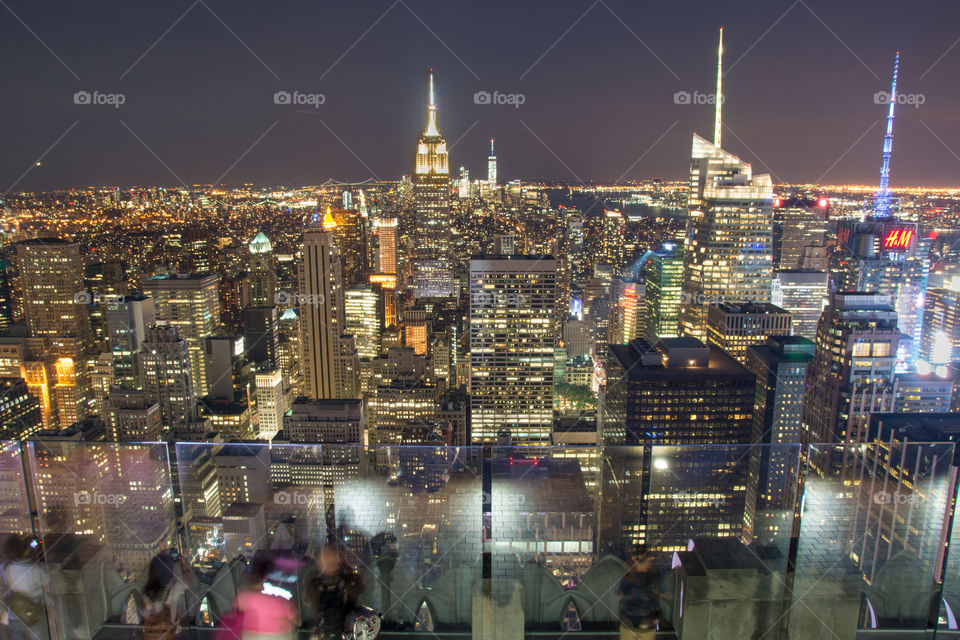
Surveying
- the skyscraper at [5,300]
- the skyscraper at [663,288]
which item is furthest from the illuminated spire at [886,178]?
the skyscraper at [5,300]

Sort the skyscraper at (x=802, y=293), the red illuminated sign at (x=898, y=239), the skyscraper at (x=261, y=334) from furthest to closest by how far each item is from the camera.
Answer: the skyscraper at (x=261, y=334) < the skyscraper at (x=802, y=293) < the red illuminated sign at (x=898, y=239)

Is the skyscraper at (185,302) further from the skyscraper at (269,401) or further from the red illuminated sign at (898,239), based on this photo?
the red illuminated sign at (898,239)

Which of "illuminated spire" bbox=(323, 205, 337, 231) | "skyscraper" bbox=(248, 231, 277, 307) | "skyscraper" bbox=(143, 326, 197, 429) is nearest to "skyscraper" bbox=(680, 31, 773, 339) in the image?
"illuminated spire" bbox=(323, 205, 337, 231)

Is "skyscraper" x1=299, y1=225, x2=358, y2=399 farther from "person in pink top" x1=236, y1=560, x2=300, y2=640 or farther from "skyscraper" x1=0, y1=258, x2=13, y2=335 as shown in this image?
"person in pink top" x1=236, y1=560, x2=300, y2=640

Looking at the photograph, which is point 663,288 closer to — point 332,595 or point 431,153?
point 431,153

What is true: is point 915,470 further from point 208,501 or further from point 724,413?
point 724,413
